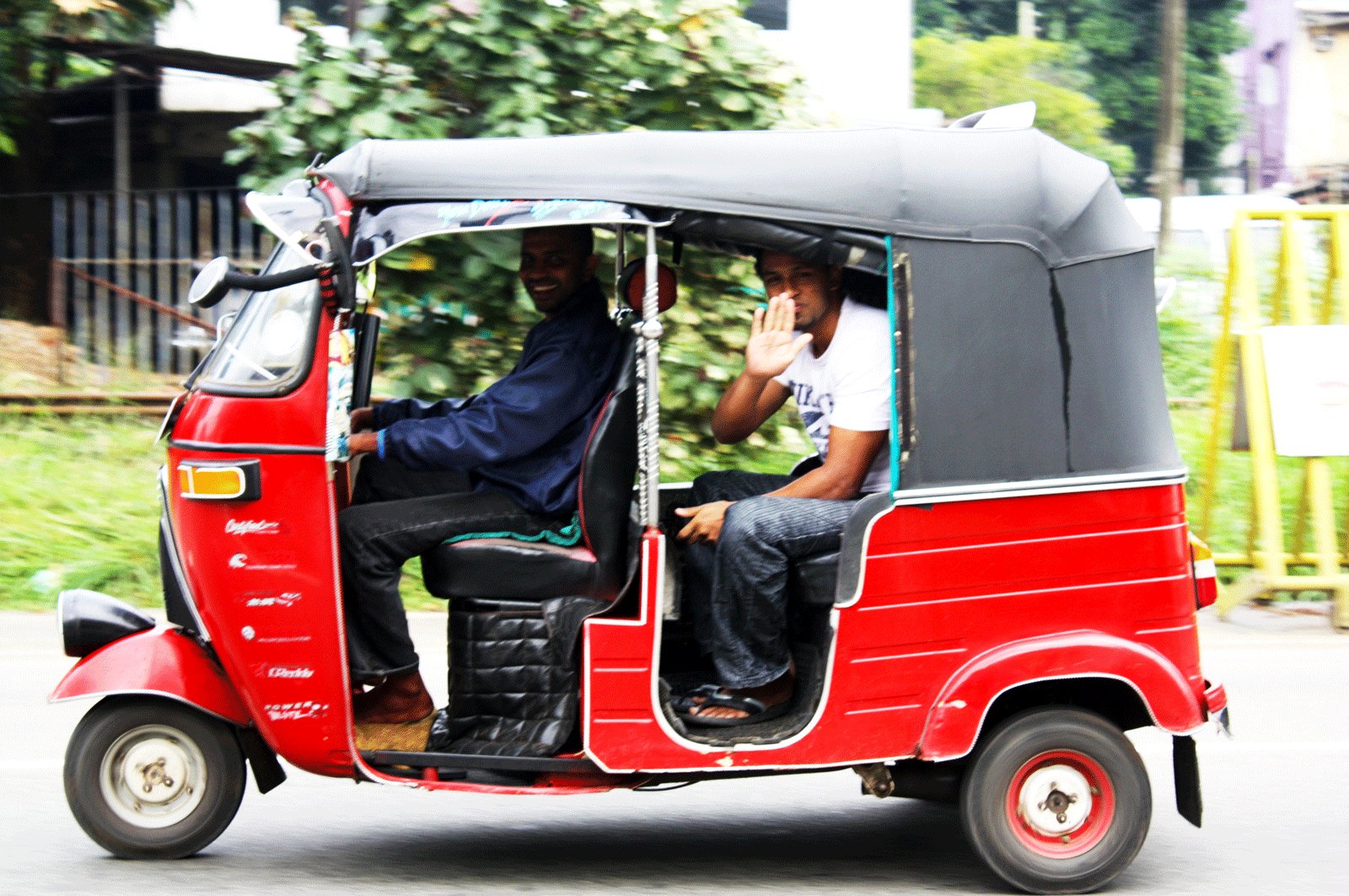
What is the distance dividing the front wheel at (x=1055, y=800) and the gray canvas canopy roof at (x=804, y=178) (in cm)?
123

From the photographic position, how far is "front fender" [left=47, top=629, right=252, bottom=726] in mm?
3979

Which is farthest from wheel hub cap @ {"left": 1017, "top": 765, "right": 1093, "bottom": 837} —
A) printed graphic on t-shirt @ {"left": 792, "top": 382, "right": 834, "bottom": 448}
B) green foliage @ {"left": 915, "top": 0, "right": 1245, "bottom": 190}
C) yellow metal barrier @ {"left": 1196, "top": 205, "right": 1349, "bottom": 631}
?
green foliage @ {"left": 915, "top": 0, "right": 1245, "bottom": 190}

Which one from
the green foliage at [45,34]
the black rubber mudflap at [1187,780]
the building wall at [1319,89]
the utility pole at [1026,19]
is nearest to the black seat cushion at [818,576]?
the black rubber mudflap at [1187,780]

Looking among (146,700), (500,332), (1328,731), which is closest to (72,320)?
(500,332)

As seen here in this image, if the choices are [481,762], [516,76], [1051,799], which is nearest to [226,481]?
[481,762]

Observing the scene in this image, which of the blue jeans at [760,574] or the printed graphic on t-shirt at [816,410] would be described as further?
the printed graphic on t-shirt at [816,410]

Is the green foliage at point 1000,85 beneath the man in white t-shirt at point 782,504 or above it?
above

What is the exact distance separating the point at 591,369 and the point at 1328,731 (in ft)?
10.8

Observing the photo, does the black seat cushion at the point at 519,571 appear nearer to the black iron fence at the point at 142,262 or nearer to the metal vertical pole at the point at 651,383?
the metal vertical pole at the point at 651,383

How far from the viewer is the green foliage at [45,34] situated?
11672 millimetres

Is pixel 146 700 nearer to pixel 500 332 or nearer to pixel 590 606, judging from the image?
pixel 590 606

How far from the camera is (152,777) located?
4125 mm

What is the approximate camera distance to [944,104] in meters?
26.8

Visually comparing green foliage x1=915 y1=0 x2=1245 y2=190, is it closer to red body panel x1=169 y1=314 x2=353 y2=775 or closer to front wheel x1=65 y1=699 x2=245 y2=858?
red body panel x1=169 y1=314 x2=353 y2=775
